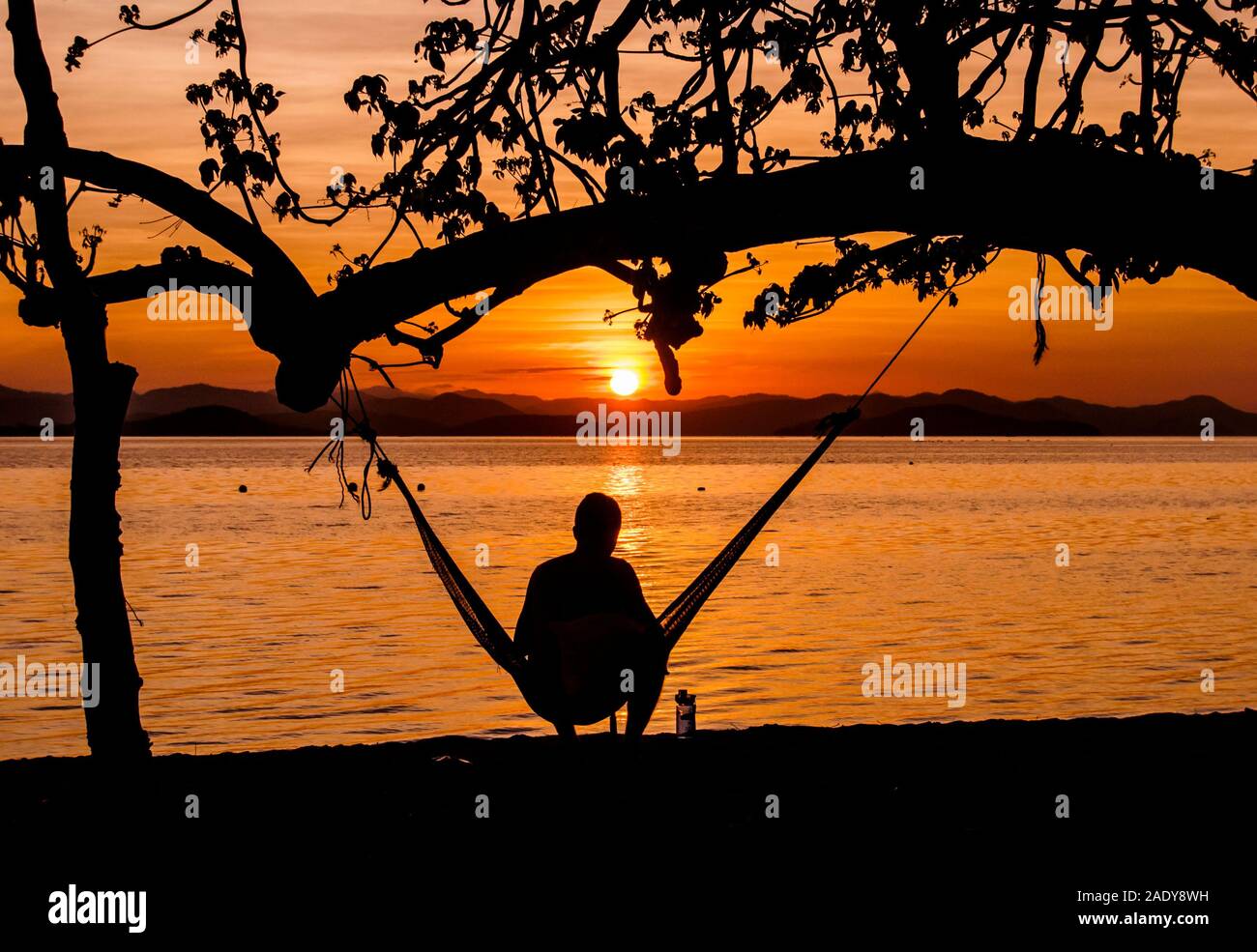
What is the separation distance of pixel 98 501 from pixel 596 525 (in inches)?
83.4

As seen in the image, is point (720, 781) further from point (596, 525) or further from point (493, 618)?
point (596, 525)

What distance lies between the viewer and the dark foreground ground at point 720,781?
6266 millimetres

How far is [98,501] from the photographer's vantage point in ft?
20.3

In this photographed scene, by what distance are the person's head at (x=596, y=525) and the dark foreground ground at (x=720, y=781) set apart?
2.87 ft

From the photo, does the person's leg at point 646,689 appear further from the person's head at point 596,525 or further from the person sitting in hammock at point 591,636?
the person's head at point 596,525

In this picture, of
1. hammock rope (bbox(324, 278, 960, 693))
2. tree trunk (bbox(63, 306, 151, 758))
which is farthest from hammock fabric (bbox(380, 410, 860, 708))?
tree trunk (bbox(63, 306, 151, 758))

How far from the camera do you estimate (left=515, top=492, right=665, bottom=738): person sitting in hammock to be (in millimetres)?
5891

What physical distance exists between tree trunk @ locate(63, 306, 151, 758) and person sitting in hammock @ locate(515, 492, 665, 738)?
70.4 inches

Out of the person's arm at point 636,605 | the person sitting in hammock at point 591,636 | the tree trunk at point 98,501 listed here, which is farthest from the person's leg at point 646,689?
the tree trunk at point 98,501

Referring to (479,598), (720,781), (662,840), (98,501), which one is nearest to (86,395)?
(98,501)

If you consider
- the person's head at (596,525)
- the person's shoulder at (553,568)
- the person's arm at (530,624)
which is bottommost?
the person's arm at (530,624)

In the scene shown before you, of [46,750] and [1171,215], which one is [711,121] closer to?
[1171,215]
